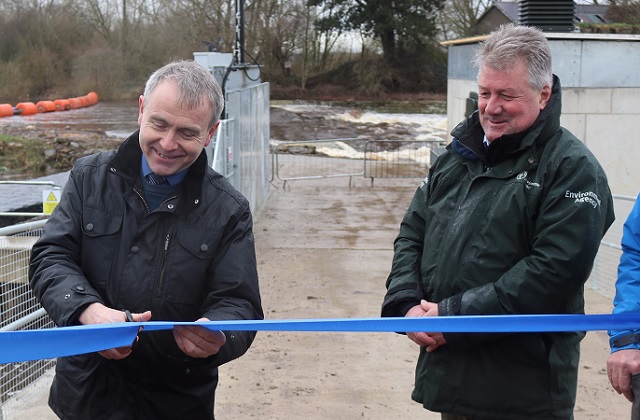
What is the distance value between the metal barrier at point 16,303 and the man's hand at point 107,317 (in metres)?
2.49

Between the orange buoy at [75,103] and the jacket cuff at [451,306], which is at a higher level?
the jacket cuff at [451,306]

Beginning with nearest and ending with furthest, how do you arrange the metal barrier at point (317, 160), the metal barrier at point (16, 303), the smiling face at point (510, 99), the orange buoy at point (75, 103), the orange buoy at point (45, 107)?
the smiling face at point (510, 99) < the metal barrier at point (16, 303) < the metal barrier at point (317, 160) < the orange buoy at point (45, 107) < the orange buoy at point (75, 103)

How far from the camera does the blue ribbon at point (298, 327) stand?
2289 mm

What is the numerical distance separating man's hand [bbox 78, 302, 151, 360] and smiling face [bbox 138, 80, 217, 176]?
18.6 inches

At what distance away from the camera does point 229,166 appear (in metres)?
9.77

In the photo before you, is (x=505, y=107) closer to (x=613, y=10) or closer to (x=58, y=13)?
(x=613, y=10)

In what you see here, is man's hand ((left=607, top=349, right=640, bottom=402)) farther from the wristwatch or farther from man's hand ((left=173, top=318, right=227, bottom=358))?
man's hand ((left=173, top=318, right=227, bottom=358))

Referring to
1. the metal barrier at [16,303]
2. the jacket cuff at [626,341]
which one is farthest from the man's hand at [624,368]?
the metal barrier at [16,303]

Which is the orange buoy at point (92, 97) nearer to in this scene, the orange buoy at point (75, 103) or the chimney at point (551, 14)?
the orange buoy at point (75, 103)

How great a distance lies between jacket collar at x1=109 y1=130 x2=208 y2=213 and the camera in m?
2.56

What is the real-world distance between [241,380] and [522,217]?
345cm

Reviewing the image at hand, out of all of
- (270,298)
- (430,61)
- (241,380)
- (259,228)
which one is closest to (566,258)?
(241,380)

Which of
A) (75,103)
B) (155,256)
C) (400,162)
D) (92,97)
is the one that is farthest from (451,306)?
(92,97)

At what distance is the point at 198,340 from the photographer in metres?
2.37
